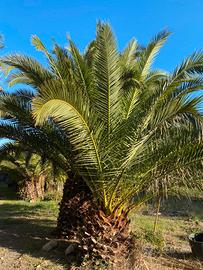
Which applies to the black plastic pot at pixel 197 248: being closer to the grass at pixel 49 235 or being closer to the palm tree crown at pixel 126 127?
the grass at pixel 49 235

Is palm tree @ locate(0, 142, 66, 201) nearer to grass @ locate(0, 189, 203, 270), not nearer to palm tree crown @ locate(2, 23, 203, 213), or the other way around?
grass @ locate(0, 189, 203, 270)

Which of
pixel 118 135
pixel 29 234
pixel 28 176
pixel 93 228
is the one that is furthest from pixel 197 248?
pixel 28 176

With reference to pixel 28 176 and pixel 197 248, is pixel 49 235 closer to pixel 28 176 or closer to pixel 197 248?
pixel 197 248

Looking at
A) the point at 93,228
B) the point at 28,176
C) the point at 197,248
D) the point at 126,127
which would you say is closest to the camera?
the point at 126,127

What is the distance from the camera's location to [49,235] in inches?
323

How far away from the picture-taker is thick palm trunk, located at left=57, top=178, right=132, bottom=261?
250 inches

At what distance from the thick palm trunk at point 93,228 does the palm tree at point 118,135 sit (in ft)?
0.06

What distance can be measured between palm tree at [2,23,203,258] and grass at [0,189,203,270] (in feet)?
2.59

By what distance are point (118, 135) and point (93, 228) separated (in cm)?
171

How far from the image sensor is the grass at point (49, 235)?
650 cm

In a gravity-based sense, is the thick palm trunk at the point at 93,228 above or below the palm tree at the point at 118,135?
below

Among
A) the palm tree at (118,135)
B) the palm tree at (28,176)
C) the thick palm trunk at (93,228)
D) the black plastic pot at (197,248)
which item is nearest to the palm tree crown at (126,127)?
the palm tree at (118,135)

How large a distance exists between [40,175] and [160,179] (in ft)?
40.7

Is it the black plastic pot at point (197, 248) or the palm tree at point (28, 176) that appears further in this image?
the palm tree at point (28, 176)
